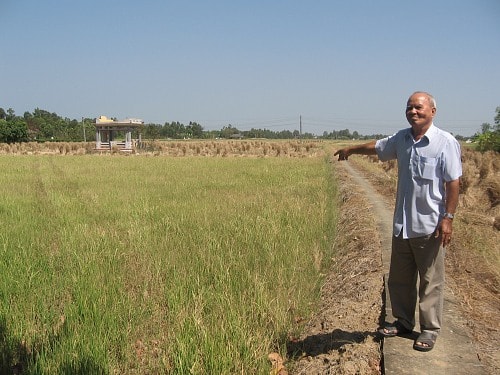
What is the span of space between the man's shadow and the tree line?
15.3m

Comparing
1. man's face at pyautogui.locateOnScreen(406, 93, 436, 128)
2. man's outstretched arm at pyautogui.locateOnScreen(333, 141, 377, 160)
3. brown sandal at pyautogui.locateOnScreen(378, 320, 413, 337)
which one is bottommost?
brown sandal at pyautogui.locateOnScreen(378, 320, 413, 337)

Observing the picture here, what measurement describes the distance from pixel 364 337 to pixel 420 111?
167cm

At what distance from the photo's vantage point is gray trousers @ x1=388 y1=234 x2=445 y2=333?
2.81 metres

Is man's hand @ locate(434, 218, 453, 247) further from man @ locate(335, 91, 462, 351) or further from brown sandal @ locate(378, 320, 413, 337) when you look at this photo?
brown sandal @ locate(378, 320, 413, 337)

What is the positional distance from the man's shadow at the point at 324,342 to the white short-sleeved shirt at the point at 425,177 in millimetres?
881

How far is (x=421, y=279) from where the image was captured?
2893 millimetres

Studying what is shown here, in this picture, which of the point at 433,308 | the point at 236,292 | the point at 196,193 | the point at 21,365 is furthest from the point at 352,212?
the point at 21,365

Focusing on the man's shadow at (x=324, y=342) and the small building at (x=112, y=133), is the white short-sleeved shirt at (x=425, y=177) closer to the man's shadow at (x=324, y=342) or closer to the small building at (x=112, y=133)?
the man's shadow at (x=324, y=342)

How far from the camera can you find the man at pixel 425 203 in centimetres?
270

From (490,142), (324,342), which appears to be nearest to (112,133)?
(490,142)

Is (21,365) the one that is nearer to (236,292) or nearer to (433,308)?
(236,292)

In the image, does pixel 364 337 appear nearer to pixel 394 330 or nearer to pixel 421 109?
pixel 394 330

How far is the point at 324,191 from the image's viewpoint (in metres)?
10.6

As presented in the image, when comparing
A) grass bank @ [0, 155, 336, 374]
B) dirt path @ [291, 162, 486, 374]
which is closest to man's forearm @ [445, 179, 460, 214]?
dirt path @ [291, 162, 486, 374]
